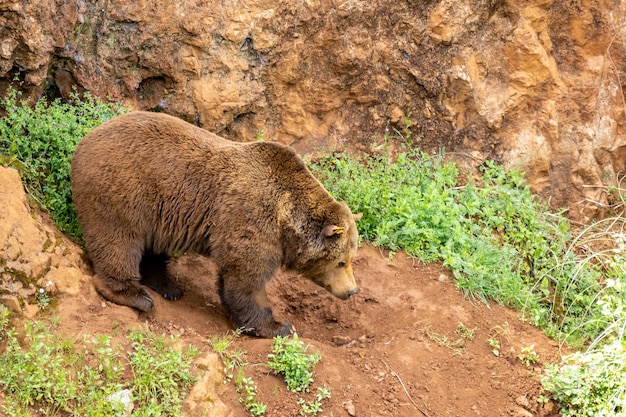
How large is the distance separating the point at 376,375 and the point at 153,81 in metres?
3.69

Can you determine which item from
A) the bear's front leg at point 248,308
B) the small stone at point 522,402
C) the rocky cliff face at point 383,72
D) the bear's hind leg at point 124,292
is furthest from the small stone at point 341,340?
the rocky cliff face at point 383,72

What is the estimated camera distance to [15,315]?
192 inches

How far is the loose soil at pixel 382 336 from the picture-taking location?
525 cm

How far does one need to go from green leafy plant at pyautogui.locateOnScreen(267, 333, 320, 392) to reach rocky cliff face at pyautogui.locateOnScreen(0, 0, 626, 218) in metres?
3.08

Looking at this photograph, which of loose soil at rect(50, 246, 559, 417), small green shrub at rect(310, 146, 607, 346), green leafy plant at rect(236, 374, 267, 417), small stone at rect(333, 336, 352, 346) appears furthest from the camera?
small green shrub at rect(310, 146, 607, 346)

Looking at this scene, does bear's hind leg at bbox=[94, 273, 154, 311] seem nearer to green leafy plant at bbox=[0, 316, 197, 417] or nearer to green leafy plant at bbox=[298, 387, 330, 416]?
green leafy plant at bbox=[0, 316, 197, 417]

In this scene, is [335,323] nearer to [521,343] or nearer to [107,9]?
[521,343]

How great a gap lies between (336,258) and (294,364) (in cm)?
114

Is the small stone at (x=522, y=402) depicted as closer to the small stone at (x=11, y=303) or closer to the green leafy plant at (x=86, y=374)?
the green leafy plant at (x=86, y=374)

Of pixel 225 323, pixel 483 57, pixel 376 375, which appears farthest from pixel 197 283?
pixel 483 57

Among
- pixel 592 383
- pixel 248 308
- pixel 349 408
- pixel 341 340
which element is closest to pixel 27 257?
pixel 248 308

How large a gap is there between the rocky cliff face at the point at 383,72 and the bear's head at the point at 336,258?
2.22 metres

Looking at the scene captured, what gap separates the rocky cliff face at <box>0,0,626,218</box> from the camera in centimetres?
719

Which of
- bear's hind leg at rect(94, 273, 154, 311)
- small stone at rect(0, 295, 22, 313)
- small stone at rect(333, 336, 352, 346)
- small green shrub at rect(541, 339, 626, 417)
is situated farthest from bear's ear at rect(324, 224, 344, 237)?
small stone at rect(0, 295, 22, 313)
